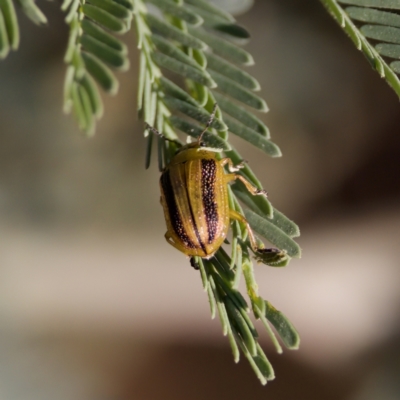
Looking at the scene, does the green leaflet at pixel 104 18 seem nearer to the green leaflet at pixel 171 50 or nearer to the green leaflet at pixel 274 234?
the green leaflet at pixel 171 50

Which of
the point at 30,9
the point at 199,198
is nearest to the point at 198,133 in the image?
the point at 199,198

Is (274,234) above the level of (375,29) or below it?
below

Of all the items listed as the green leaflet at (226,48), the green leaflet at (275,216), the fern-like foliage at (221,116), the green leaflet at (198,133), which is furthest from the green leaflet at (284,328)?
the green leaflet at (226,48)

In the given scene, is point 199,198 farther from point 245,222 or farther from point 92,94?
point 92,94

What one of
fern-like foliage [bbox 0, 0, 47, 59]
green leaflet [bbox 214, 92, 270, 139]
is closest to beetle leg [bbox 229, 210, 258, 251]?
green leaflet [bbox 214, 92, 270, 139]

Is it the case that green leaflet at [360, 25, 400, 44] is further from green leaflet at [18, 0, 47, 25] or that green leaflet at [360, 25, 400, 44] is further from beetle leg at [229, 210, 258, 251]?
green leaflet at [18, 0, 47, 25]
